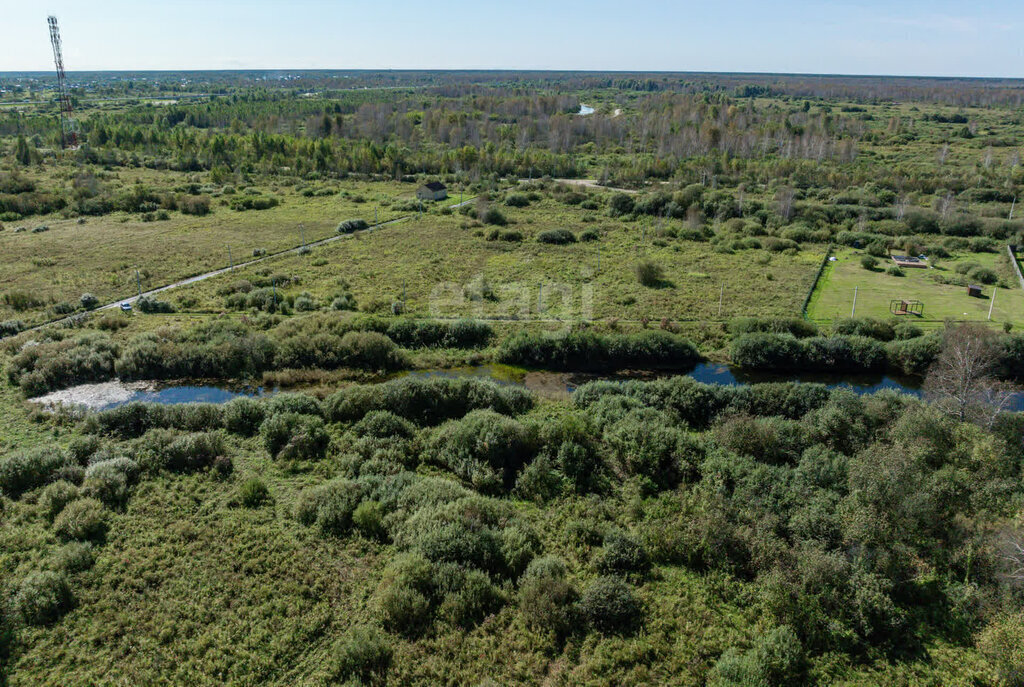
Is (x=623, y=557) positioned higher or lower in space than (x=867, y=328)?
lower

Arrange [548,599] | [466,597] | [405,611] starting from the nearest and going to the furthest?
1. [405,611]
2. [548,599]
3. [466,597]

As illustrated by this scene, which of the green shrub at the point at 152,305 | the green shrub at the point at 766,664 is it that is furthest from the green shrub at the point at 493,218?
the green shrub at the point at 766,664

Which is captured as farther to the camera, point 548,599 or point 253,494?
point 253,494

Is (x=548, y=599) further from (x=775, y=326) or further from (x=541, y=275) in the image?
(x=541, y=275)

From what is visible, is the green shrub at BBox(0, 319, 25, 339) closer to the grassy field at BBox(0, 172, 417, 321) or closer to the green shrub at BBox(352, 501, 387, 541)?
the grassy field at BBox(0, 172, 417, 321)

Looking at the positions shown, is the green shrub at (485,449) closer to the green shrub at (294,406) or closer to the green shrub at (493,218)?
the green shrub at (294,406)

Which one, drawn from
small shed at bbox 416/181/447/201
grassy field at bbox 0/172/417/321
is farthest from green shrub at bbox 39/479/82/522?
small shed at bbox 416/181/447/201

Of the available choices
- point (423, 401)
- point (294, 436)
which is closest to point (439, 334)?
point (423, 401)
